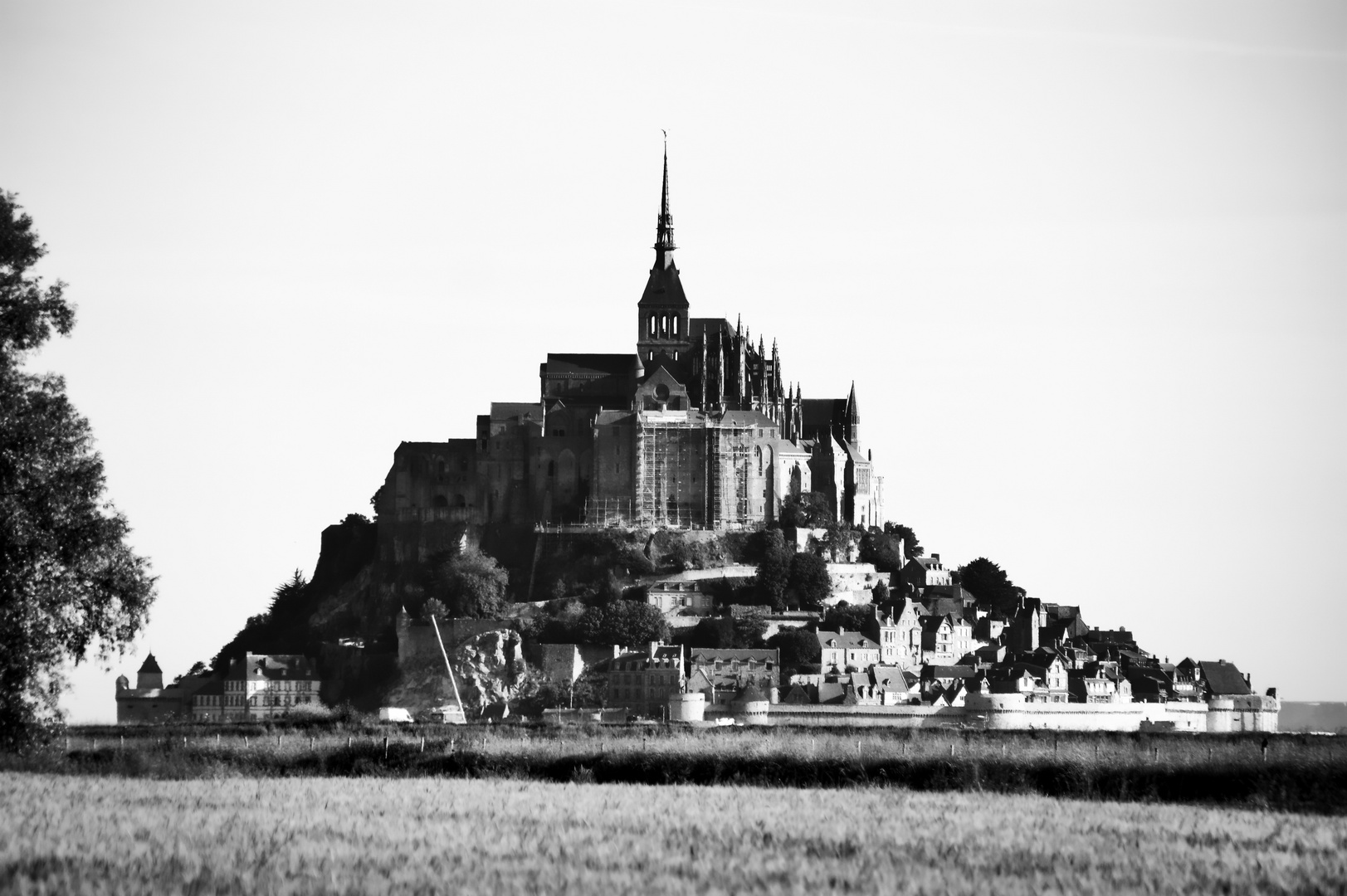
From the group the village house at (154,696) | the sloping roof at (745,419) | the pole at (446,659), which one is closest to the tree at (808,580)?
the sloping roof at (745,419)

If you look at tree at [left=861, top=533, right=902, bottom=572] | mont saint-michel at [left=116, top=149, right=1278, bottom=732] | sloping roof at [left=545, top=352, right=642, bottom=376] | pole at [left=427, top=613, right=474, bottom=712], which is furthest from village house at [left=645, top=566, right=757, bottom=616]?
sloping roof at [left=545, top=352, right=642, bottom=376]

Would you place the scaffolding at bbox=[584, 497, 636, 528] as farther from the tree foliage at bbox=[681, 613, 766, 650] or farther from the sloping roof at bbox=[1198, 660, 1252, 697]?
the sloping roof at bbox=[1198, 660, 1252, 697]

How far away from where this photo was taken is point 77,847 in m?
26.5

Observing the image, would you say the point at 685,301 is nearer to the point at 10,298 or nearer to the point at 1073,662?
the point at 1073,662

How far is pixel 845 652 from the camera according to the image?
354 feet

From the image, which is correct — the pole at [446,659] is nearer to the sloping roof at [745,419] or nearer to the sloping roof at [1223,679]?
the sloping roof at [745,419]

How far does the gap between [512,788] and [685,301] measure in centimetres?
9159

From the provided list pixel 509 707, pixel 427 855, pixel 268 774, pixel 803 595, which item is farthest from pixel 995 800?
pixel 803 595

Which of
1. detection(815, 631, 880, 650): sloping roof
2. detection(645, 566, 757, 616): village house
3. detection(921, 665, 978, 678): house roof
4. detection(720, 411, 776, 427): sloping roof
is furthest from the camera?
detection(720, 411, 776, 427): sloping roof

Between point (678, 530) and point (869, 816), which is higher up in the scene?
point (678, 530)

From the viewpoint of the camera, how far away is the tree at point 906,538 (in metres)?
126

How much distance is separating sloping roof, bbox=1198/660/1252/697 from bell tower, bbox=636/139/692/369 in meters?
36.7

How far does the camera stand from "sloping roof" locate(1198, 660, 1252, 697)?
392 ft

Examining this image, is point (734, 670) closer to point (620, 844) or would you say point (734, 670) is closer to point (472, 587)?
point (472, 587)
